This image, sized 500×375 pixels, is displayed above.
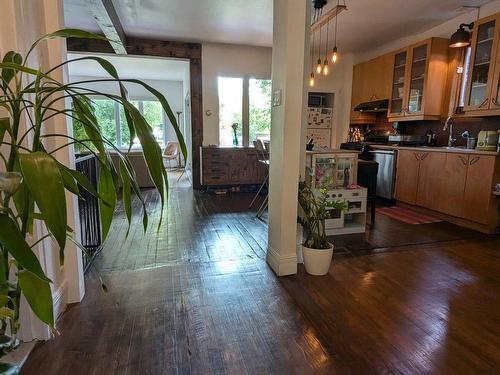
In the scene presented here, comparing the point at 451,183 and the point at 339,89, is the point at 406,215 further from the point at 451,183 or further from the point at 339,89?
the point at 339,89

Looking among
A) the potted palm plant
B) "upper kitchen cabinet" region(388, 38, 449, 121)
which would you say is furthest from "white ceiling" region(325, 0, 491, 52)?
the potted palm plant

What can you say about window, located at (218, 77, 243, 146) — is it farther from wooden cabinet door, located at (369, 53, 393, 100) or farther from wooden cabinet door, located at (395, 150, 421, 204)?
wooden cabinet door, located at (395, 150, 421, 204)

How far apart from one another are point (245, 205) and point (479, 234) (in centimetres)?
278

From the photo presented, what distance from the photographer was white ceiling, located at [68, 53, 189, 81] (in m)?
6.13

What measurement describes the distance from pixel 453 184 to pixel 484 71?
1328 millimetres

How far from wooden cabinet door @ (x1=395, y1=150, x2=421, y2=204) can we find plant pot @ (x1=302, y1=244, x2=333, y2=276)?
2.52 metres

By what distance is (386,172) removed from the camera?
4559 millimetres

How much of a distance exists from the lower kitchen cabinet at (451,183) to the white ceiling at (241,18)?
1.75m

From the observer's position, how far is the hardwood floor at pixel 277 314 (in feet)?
4.61

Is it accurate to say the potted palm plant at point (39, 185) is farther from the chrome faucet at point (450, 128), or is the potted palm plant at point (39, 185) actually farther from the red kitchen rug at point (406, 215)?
the chrome faucet at point (450, 128)

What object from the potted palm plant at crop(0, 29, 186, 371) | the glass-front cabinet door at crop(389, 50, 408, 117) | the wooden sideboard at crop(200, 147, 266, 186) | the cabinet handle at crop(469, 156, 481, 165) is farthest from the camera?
the wooden sideboard at crop(200, 147, 266, 186)

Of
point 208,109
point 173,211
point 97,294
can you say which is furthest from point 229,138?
point 97,294

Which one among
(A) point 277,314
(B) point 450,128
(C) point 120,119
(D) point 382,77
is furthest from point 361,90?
(C) point 120,119

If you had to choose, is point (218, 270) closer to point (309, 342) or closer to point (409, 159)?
point (309, 342)
